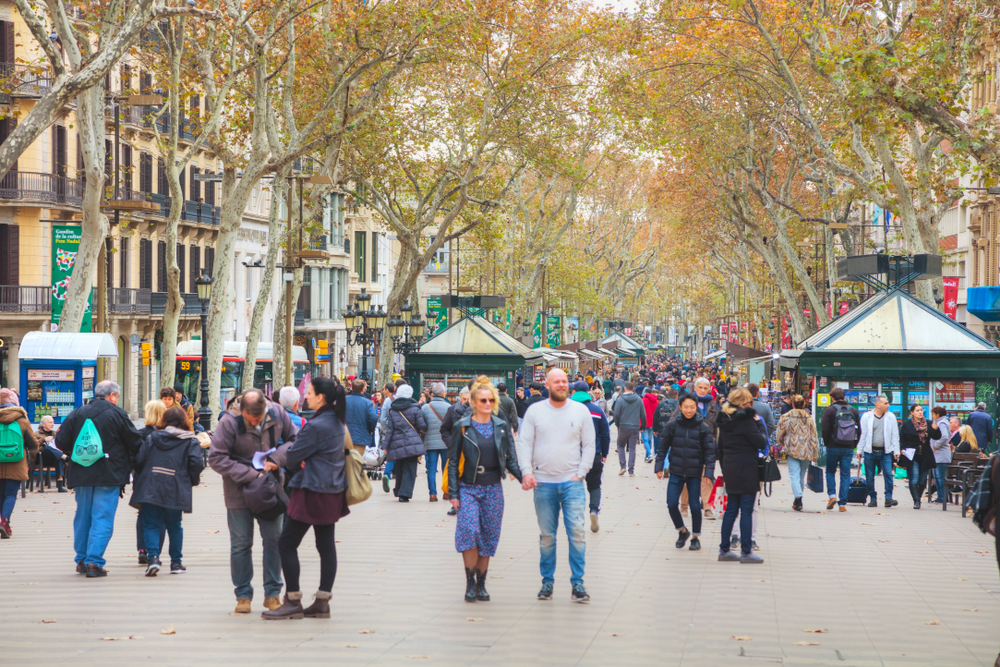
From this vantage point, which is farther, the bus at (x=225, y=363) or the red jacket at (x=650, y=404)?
the bus at (x=225, y=363)

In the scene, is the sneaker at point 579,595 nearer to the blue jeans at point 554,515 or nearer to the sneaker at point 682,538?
the blue jeans at point 554,515

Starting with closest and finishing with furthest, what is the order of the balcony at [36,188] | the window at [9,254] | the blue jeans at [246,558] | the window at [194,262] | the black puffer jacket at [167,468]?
the blue jeans at [246,558]
the black puffer jacket at [167,468]
the balcony at [36,188]
the window at [9,254]
the window at [194,262]

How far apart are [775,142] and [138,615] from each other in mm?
28907

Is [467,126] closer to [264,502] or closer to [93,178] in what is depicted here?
[93,178]

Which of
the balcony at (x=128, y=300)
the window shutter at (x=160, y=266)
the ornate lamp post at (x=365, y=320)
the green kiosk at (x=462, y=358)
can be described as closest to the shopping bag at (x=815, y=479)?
the green kiosk at (x=462, y=358)

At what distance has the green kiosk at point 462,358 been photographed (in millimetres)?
30719

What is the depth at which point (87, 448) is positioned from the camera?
10250 mm

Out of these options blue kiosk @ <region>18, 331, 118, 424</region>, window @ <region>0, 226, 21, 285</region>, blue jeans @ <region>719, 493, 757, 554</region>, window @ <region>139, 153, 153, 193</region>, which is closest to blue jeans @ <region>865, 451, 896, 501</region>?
blue jeans @ <region>719, 493, 757, 554</region>

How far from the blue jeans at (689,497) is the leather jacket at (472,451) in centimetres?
305

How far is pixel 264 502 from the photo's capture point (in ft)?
27.4

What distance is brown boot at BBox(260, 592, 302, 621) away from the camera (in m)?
8.14

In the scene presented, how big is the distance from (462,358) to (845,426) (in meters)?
15.4

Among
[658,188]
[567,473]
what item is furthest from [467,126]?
[567,473]

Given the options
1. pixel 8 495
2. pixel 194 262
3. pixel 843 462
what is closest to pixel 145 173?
pixel 194 262
